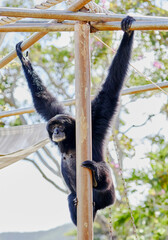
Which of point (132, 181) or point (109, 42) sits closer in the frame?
point (132, 181)

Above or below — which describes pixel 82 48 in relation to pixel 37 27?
below

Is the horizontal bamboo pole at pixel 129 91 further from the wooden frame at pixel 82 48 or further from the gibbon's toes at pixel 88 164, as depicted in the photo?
the gibbon's toes at pixel 88 164

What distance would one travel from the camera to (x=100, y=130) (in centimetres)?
405

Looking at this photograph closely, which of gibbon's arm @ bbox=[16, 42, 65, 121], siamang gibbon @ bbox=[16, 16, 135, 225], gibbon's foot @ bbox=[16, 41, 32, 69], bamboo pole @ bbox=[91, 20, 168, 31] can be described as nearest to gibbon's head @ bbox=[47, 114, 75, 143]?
siamang gibbon @ bbox=[16, 16, 135, 225]

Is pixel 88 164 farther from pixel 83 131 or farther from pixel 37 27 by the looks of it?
pixel 37 27

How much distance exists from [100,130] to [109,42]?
17.7 ft

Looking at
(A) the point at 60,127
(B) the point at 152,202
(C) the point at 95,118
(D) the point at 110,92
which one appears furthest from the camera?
(B) the point at 152,202

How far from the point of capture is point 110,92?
3.79 meters

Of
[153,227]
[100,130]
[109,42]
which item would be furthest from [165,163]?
[100,130]

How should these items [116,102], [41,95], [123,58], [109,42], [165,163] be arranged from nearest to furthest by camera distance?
[123,58] < [116,102] < [41,95] < [165,163] < [109,42]

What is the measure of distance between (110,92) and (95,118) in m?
0.37

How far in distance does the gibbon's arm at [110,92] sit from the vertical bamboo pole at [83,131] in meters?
0.47

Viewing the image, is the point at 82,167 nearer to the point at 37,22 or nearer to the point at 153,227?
the point at 37,22

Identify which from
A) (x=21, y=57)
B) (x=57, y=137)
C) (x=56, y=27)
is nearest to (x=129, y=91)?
(x=57, y=137)
